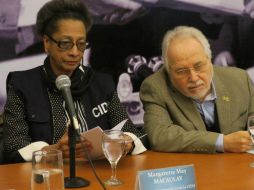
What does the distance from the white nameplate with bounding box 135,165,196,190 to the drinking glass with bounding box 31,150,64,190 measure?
24 centimetres

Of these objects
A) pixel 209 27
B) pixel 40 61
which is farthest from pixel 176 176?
pixel 209 27

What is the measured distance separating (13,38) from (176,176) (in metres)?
1.74

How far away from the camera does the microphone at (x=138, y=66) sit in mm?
3195

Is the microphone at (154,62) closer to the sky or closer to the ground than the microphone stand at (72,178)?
closer to the sky

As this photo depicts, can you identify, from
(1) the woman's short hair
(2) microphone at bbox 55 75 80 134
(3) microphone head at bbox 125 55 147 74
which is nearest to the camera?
(2) microphone at bbox 55 75 80 134

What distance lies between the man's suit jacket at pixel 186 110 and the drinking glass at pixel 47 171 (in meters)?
0.93

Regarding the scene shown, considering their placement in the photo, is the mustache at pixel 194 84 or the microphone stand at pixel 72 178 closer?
the microphone stand at pixel 72 178

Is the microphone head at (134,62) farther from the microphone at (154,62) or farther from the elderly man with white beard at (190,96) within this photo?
the elderly man with white beard at (190,96)

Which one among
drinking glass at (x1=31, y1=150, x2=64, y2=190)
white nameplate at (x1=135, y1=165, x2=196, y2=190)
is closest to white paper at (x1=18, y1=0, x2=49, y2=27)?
drinking glass at (x1=31, y1=150, x2=64, y2=190)

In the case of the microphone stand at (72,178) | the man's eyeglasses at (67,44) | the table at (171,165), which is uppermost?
the man's eyeglasses at (67,44)

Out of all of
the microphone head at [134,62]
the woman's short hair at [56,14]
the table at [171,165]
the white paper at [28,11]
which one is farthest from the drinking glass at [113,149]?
the microphone head at [134,62]

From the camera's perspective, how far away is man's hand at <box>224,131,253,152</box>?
214 centimetres

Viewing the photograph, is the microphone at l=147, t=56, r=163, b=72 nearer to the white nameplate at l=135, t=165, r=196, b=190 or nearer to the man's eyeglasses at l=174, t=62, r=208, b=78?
the man's eyeglasses at l=174, t=62, r=208, b=78

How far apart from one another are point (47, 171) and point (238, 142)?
41.8 inches
